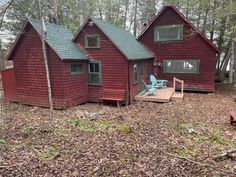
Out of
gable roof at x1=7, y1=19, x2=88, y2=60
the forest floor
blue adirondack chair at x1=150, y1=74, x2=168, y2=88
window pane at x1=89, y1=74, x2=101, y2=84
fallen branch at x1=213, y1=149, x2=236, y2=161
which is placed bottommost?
the forest floor

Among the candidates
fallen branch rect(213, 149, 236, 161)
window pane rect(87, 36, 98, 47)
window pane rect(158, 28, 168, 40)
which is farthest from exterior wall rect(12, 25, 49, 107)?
fallen branch rect(213, 149, 236, 161)

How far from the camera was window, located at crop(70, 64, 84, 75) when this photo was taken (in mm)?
11696

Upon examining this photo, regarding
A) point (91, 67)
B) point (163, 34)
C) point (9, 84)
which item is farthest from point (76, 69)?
point (163, 34)

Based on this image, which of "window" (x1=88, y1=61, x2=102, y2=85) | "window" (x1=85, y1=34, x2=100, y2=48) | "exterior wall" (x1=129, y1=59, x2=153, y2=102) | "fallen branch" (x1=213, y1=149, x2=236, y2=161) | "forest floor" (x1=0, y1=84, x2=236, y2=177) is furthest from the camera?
"window" (x1=88, y1=61, x2=102, y2=85)

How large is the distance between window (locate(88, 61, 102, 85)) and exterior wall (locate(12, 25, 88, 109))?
16.9 inches

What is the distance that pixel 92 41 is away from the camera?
12.5m

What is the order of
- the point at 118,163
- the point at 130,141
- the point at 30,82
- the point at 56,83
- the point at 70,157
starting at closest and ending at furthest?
the point at 118,163 → the point at 70,157 → the point at 130,141 → the point at 56,83 → the point at 30,82

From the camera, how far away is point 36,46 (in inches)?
454

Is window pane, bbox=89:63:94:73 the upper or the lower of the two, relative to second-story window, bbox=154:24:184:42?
lower

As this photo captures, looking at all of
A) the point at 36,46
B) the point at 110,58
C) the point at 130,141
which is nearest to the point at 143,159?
the point at 130,141

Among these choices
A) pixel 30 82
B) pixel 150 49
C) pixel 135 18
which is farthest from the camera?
pixel 135 18

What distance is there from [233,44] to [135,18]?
44.6 ft

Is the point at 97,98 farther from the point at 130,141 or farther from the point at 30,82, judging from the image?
the point at 130,141

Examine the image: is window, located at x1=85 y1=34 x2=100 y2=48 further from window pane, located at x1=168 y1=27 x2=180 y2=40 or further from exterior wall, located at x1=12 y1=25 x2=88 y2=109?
window pane, located at x1=168 y1=27 x2=180 y2=40
